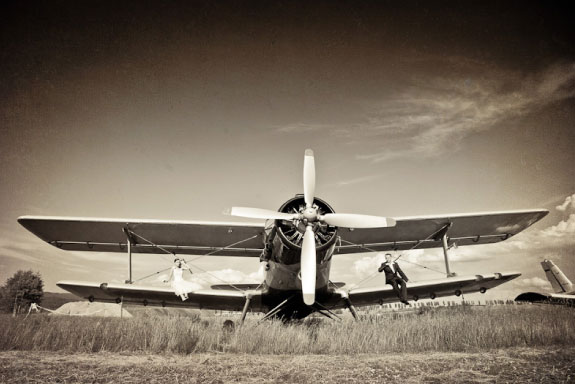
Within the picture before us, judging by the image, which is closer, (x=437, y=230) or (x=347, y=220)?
(x=347, y=220)

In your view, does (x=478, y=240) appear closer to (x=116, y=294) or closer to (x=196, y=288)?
(x=196, y=288)

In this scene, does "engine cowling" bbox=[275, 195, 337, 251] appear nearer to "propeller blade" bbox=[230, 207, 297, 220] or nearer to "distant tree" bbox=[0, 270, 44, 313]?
"propeller blade" bbox=[230, 207, 297, 220]

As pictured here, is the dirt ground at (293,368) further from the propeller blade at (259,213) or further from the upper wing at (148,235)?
the upper wing at (148,235)

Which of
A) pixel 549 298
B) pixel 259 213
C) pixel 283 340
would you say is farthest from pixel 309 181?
pixel 549 298

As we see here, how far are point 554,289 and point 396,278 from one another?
1623 cm

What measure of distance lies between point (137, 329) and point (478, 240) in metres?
11.5

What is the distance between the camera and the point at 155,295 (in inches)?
364

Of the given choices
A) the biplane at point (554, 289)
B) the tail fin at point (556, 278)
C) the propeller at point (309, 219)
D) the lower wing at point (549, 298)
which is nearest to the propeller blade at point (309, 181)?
the propeller at point (309, 219)

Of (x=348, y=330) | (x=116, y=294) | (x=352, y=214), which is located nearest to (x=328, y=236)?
(x=352, y=214)

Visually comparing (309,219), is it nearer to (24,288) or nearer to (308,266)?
(308,266)

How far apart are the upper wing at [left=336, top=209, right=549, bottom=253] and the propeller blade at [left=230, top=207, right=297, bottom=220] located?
3.66m

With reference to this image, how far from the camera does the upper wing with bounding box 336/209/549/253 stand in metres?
10.1

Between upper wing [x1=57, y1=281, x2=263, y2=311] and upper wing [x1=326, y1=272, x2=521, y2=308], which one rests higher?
upper wing [x1=326, y1=272, x2=521, y2=308]

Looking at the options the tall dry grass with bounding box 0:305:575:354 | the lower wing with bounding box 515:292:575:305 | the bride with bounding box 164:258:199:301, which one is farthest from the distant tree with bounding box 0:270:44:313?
the lower wing with bounding box 515:292:575:305
